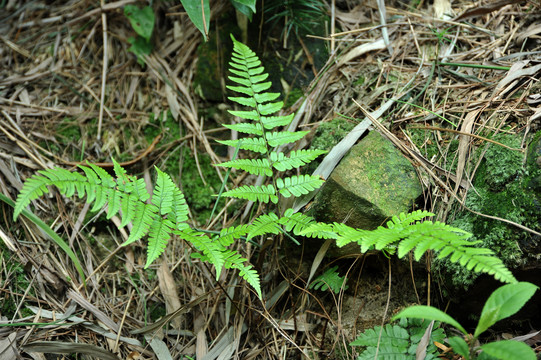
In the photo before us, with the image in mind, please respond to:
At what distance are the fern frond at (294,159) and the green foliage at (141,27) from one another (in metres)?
1.68

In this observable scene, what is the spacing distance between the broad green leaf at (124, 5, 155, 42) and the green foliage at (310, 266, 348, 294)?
7.46 feet

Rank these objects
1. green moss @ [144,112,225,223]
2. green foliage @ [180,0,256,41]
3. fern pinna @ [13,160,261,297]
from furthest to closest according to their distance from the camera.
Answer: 1. green moss @ [144,112,225,223]
2. green foliage @ [180,0,256,41]
3. fern pinna @ [13,160,261,297]

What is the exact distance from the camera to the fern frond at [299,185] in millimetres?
2156

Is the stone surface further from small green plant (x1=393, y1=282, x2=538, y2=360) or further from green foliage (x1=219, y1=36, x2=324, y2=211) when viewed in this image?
small green plant (x1=393, y1=282, x2=538, y2=360)

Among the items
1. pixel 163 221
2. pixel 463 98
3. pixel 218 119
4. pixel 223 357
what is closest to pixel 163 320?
pixel 223 357

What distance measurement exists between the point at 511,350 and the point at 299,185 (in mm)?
1170

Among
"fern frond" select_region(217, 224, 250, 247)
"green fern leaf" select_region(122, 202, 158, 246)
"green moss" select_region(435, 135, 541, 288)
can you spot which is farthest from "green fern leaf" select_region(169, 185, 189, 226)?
"green moss" select_region(435, 135, 541, 288)

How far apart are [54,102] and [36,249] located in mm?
1288

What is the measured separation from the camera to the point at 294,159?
2240 millimetres

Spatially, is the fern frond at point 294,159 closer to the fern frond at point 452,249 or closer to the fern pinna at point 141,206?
the fern pinna at point 141,206

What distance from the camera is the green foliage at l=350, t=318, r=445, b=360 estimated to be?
1.89 meters

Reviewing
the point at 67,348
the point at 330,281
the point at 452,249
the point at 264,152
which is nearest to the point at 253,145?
the point at 264,152

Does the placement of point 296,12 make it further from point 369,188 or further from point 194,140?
point 369,188

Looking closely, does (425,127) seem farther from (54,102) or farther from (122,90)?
(54,102)
